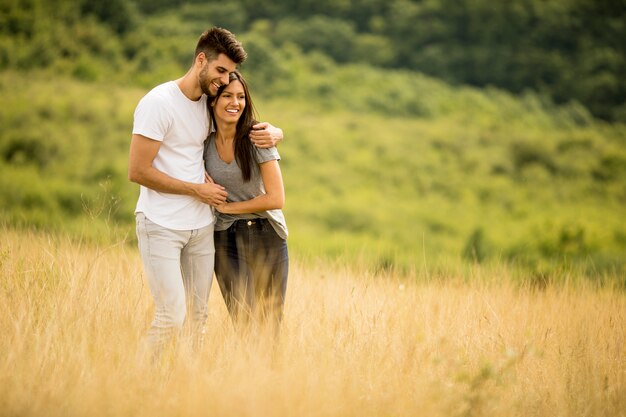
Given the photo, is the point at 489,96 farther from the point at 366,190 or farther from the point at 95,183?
the point at 95,183

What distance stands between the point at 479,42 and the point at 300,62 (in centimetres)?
1269

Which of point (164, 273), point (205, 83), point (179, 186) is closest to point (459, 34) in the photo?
point (205, 83)

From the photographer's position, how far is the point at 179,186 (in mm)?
3971

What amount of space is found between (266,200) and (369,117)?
106 feet

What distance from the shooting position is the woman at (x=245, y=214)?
4199 mm

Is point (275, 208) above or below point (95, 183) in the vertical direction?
above

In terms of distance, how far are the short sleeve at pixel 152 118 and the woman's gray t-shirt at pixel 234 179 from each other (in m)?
0.44

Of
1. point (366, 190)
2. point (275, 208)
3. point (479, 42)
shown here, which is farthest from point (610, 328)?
point (479, 42)

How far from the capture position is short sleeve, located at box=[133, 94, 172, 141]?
388 cm

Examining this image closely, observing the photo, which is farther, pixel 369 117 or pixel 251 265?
pixel 369 117

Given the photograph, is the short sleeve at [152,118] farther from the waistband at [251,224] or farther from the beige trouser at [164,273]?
the waistband at [251,224]

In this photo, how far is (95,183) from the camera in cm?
2675

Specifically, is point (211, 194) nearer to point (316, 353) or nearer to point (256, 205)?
point (256, 205)

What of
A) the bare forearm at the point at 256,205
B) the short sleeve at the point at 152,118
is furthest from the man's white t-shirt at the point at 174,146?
the bare forearm at the point at 256,205
